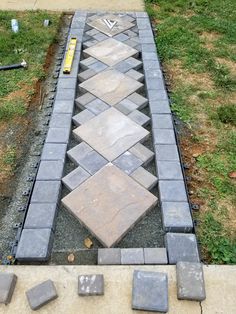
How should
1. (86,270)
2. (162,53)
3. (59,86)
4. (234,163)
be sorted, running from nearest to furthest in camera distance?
(86,270), (234,163), (59,86), (162,53)

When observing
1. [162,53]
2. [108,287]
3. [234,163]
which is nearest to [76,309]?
[108,287]

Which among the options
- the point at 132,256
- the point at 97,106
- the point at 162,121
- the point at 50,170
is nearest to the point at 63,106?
the point at 97,106

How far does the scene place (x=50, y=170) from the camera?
350 cm

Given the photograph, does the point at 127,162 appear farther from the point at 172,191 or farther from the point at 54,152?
the point at 54,152

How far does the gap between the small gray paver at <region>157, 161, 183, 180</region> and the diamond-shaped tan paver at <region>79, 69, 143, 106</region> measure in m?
1.31

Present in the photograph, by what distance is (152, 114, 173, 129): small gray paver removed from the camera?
4.02 metres

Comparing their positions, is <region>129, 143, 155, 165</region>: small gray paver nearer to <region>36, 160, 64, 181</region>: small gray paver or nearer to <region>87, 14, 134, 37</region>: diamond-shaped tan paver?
<region>36, 160, 64, 181</region>: small gray paver

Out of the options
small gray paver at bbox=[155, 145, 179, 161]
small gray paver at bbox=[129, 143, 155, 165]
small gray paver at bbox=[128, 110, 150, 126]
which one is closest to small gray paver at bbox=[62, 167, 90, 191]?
small gray paver at bbox=[129, 143, 155, 165]

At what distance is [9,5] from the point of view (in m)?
6.84

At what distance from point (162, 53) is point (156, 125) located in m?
1.95

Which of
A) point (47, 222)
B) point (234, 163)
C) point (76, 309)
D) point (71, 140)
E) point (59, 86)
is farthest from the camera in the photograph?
point (59, 86)

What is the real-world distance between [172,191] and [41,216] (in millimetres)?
1382

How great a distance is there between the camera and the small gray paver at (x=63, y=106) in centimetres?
425

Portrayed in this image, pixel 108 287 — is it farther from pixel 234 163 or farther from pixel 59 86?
pixel 59 86
